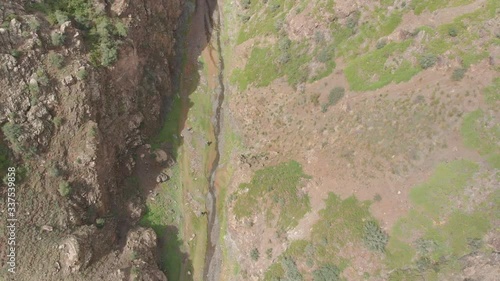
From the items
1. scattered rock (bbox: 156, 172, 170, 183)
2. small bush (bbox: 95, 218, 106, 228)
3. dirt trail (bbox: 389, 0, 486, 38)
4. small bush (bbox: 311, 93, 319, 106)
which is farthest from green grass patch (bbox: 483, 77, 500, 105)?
small bush (bbox: 95, 218, 106, 228)

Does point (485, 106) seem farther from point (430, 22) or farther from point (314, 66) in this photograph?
point (314, 66)

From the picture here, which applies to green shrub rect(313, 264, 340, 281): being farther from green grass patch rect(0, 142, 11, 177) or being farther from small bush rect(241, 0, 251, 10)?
small bush rect(241, 0, 251, 10)

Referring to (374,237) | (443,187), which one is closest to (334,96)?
(443,187)

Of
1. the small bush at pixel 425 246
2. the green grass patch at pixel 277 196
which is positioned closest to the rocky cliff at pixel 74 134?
the green grass patch at pixel 277 196

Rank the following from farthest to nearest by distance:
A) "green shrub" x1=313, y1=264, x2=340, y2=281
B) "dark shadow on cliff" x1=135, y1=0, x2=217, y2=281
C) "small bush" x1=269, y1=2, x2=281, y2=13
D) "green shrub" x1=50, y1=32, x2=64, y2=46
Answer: "small bush" x1=269, y1=2, x2=281, y2=13, "dark shadow on cliff" x1=135, y1=0, x2=217, y2=281, "green shrub" x1=313, y1=264, x2=340, y2=281, "green shrub" x1=50, y1=32, x2=64, y2=46

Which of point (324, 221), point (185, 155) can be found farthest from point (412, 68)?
point (185, 155)

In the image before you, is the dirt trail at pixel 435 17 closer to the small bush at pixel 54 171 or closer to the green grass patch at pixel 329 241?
the green grass patch at pixel 329 241
